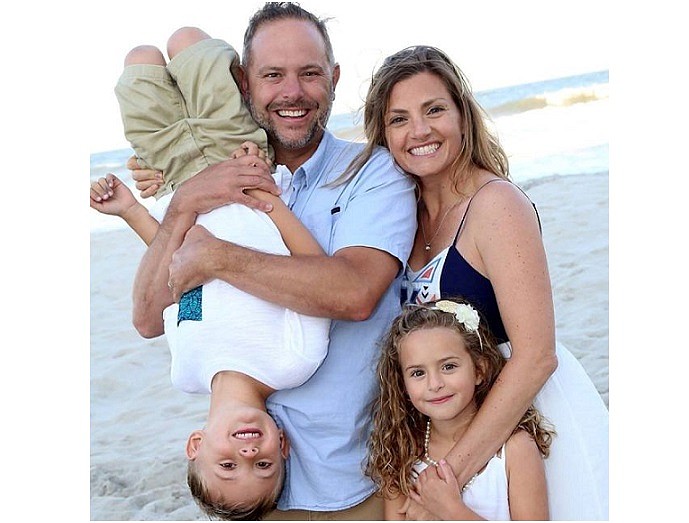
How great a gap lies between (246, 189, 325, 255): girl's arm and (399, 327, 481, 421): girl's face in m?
0.45

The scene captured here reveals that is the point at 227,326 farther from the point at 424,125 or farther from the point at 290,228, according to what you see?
the point at 424,125

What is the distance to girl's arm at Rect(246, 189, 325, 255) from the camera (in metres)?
2.90

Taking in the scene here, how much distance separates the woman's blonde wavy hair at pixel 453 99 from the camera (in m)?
3.02

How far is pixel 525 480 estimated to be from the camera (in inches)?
110

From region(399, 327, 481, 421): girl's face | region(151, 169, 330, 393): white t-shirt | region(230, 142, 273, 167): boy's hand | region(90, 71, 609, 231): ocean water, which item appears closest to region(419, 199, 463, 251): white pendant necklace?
region(399, 327, 481, 421): girl's face

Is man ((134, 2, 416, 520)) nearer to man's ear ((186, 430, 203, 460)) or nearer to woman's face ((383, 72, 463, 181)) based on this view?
woman's face ((383, 72, 463, 181))

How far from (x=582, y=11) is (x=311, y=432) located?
1688 cm

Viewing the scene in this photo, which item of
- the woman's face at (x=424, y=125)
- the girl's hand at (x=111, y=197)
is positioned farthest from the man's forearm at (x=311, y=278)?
the girl's hand at (x=111, y=197)

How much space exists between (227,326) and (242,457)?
0.42m

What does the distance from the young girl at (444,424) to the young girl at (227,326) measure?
0.29 m

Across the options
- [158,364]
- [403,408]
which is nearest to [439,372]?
[403,408]

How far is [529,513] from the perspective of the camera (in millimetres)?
2758

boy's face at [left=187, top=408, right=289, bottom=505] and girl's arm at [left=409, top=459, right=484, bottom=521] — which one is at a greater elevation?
boy's face at [left=187, top=408, right=289, bottom=505]
